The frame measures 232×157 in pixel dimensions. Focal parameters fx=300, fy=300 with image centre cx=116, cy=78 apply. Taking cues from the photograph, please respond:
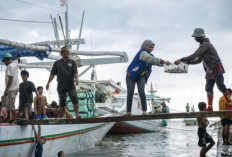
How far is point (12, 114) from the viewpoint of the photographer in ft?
26.3

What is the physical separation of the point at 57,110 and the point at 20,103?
3.39 metres

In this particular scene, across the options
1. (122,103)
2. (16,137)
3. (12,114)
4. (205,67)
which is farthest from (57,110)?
(122,103)

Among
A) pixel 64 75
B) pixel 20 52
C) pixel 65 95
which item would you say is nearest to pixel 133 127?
pixel 20 52

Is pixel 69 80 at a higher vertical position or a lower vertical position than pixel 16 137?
higher

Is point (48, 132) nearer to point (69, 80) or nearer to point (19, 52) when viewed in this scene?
point (69, 80)

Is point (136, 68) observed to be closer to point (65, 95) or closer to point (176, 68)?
point (176, 68)

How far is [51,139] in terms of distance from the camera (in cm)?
1081

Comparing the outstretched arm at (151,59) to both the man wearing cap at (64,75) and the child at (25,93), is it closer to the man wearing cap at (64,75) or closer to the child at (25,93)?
the man wearing cap at (64,75)

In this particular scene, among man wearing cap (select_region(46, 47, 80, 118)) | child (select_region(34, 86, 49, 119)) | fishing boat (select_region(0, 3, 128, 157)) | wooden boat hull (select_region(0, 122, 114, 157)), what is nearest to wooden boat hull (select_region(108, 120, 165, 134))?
fishing boat (select_region(0, 3, 128, 157))

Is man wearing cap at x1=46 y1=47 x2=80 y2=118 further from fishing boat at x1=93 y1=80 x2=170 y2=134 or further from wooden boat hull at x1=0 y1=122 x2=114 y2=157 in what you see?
fishing boat at x1=93 y1=80 x2=170 y2=134

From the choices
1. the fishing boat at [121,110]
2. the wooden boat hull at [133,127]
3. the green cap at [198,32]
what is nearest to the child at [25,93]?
the green cap at [198,32]

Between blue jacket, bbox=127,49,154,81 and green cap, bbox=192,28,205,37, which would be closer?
green cap, bbox=192,28,205,37

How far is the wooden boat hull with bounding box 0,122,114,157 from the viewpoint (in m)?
8.69

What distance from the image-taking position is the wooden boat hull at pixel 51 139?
342 inches
